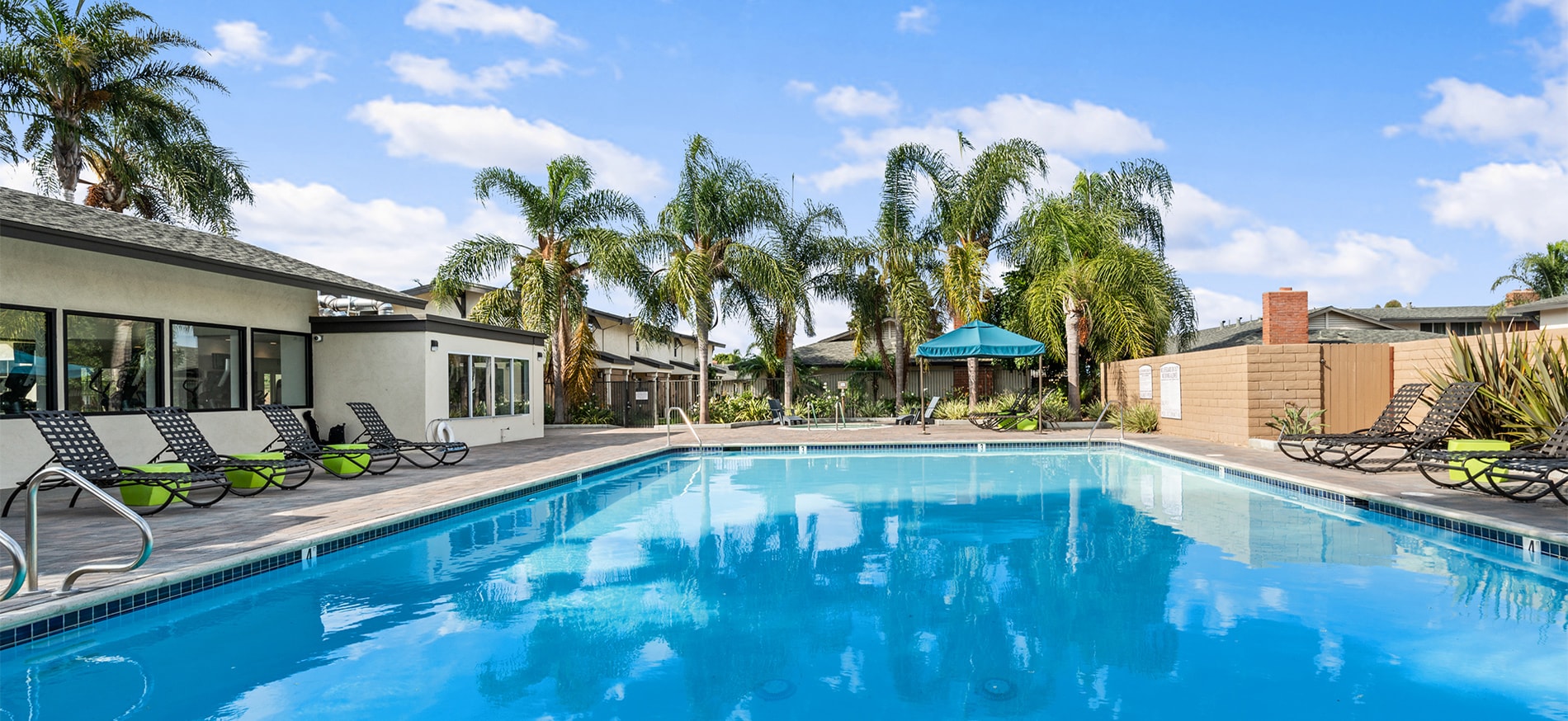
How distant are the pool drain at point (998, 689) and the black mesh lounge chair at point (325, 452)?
9309mm

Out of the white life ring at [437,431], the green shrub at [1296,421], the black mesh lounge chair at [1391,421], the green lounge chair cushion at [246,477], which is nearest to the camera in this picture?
the green lounge chair cushion at [246,477]

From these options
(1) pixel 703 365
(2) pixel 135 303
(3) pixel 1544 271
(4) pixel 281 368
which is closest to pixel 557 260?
(1) pixel 703 365

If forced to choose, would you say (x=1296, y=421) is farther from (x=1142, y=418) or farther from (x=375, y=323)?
(x=375, y=323)

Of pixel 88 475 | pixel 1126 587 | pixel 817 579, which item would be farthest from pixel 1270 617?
pixel 88 475

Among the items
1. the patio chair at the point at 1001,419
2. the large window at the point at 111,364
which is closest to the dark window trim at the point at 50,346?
the large window at the point at 111,364

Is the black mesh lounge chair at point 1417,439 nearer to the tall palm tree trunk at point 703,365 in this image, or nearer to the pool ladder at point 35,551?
the pool ladder at point 35,551

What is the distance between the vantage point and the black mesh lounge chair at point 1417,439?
1047cm

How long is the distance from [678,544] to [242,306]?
30.3 ft

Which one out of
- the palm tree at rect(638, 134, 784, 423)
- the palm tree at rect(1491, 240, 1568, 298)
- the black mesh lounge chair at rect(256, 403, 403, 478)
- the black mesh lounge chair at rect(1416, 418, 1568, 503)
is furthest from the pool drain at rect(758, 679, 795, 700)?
the palm tree at rect(1491, 240, 1568, 298)

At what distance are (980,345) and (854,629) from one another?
14020 mm

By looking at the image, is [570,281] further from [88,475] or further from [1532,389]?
[1532,389]

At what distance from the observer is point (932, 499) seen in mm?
10508

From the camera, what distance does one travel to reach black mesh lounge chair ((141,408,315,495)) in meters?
9.44

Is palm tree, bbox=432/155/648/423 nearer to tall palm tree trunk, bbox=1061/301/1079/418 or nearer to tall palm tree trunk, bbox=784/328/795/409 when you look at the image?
tall palm tree trunk, bbox=784/328/795/409
